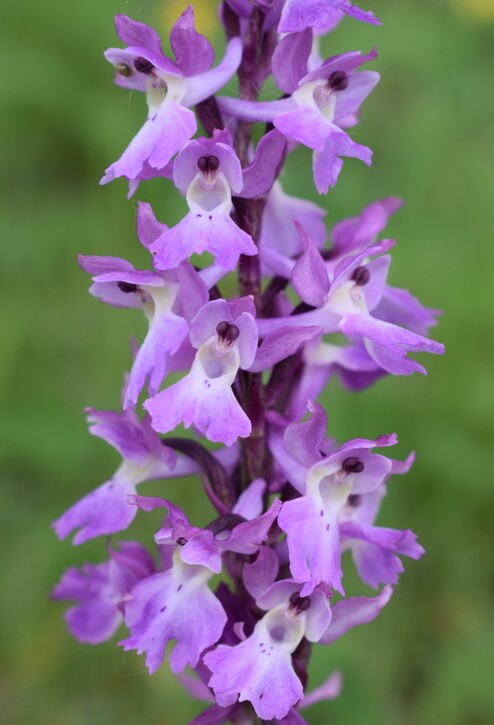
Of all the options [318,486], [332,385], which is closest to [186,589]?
[318,486]

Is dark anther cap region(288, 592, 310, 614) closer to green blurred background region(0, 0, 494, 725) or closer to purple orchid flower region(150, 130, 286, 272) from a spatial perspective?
purple orchid flower region(150, 130, 286, 272)

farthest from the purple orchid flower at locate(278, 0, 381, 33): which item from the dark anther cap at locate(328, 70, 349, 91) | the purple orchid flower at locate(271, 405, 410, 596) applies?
the purple orchid flower at locate(271, 405, 410, 596)

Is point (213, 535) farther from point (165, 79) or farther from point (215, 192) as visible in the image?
point (165, 79)

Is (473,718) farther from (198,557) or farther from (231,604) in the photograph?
(198,557)

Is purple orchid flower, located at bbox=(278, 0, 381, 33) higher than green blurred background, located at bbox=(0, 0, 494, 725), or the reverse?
purple orchid flower, located at bbox=(278, 0, 381, 33)

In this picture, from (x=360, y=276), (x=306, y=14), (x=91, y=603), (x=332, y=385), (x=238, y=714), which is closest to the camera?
(x=306, y=14)

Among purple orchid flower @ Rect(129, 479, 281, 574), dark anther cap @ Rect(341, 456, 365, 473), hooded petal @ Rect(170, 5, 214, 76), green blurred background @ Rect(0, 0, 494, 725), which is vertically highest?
hooded petal @ Rect(170, 5, 214, 76)

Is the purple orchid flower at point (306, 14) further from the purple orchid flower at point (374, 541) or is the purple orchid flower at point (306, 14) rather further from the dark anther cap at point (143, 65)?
the purple orchid flower at point (374, 541)

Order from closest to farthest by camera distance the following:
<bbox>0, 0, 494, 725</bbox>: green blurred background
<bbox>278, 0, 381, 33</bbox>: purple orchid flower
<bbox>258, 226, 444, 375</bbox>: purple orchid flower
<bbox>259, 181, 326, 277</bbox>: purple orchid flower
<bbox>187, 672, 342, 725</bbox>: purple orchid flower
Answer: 1. <bbox>278, 0, 381, 33</bbox>: purple orchid flower
2. <bbox>258, 226, 444, 375</bbox>: purple orchid flower
3. <bbox>187, 672, 342, 725</bbox>: purple orchid flower
4. <bbox>259, 181, 326, 277</bbox>: purple orchid flower
5. <bbox>0, 0, 494, 725</bbox>: green blurred background
